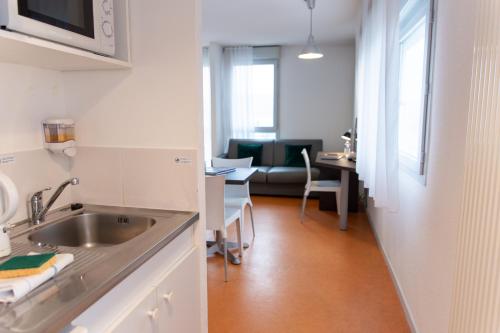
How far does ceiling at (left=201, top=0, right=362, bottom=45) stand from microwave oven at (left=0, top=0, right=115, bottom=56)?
2494 millimetres

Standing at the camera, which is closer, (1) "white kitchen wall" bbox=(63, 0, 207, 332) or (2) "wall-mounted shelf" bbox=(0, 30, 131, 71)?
(2) "wall-mounted shelf" bbox=(0, 30, 131, 71)

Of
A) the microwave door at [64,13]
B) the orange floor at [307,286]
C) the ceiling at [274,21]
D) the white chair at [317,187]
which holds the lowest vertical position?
the orange floor at [307,286]

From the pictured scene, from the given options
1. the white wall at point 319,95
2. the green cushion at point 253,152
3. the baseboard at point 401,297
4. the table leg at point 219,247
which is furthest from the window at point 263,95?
the baseboard at point 401,297

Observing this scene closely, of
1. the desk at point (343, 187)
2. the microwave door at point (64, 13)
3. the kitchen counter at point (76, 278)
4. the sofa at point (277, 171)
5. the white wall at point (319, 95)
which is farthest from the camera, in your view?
the white wall at point (319, 95)

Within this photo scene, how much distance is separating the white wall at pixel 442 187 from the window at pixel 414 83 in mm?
108

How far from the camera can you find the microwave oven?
983mm

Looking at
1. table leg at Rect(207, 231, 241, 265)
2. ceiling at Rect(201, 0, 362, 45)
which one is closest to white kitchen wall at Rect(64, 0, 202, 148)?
table leg at Rect(207, 231, 241, 265)

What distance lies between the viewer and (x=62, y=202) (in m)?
1.67

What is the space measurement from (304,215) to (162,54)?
334 cm

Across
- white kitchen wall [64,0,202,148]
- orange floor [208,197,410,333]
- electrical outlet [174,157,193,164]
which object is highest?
white kitchen wall [64,0,202,148]

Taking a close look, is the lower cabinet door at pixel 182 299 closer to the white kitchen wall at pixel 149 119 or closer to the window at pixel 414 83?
the white kitchen wall at pixel 149 119

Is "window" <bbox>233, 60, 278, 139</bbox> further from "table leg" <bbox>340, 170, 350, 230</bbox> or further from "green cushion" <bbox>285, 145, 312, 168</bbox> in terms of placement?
"table leg" <bbox>340, 170, 350, 230</bbox>

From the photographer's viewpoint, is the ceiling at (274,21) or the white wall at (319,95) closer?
the ceiling at (274,21)

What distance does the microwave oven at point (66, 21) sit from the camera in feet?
3.22
